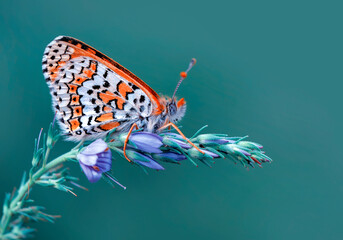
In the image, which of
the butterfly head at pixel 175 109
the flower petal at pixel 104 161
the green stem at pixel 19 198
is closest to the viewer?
the green stem at pixel 19 198

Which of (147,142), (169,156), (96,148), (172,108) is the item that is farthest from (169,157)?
(172,108)

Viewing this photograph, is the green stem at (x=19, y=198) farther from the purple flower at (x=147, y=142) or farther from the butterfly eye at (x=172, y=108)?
the butterfly eye at (x=172, y=108)

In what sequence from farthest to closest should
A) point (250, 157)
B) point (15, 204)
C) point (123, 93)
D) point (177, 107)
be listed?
point (177, 107)
point (123, 93)
point (250, 157)
point (15, 204)

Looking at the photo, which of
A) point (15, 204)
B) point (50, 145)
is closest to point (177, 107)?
point (50, 145)

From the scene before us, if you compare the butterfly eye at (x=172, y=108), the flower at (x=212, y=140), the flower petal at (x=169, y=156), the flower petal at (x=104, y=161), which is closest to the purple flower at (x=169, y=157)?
the flower petal at (x=169, y=156)

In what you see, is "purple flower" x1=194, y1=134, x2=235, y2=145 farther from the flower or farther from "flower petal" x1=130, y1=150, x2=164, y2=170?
"flower petal" x1=130, y1=150, x2=164, y2=170

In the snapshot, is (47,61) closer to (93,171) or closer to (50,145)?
(50,145)
